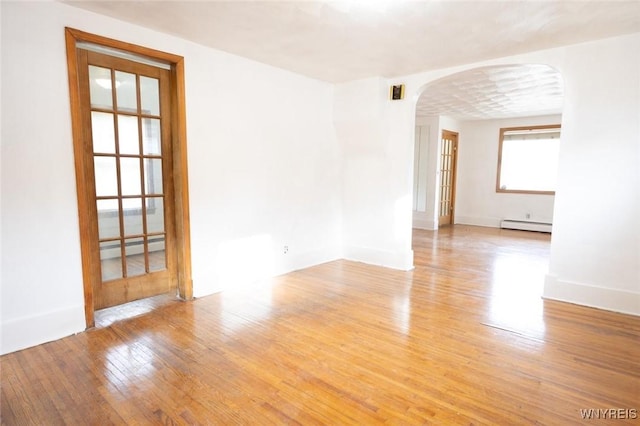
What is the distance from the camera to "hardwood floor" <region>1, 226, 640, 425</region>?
1894 mm

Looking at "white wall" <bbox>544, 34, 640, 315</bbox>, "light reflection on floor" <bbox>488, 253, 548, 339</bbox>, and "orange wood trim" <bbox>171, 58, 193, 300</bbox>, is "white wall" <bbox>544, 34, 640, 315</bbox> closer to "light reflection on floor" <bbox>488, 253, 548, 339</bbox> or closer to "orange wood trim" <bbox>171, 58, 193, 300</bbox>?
"light reflection on floor" <bbox>488, 253, 548, 339</bbox>

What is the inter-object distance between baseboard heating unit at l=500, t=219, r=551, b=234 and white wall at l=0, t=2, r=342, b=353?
16.1 ft

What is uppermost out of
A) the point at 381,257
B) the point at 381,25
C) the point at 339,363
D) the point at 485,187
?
the point at 381,25

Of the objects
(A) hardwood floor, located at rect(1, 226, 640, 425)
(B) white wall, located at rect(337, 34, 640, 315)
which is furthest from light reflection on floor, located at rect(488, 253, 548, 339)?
(B) white wall, located at rect(337, 34, 640, 315)

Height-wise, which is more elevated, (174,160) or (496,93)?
(496,93)

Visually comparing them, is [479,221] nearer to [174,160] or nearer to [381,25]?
[381,25]

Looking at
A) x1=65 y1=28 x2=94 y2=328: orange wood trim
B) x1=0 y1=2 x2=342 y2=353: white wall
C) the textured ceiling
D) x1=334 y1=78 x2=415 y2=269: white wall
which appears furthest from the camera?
x1=334 y1=78 x2=415 y2=269: white wall

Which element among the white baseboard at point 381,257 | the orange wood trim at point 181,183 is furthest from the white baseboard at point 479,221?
the orange wood trim at point 181,183

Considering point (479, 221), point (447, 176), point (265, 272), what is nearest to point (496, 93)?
point (447, 176)

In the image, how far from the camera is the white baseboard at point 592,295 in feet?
10.6

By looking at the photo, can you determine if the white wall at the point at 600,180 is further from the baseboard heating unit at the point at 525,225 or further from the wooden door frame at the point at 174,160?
the baseboard heating unit at the point at 525,225

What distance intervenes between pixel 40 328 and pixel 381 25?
11.9 feet

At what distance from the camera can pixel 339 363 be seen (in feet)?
7.77

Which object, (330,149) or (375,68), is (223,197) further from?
(375,68)
